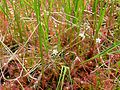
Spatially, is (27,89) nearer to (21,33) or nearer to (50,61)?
(50,61)

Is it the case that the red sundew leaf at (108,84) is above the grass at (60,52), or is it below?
below

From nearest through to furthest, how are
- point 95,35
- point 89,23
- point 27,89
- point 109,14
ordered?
1. point 27,89
2. point 95,35
3. point 89,23
4. point 109,14

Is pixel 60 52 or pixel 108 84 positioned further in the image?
pixel 60 52

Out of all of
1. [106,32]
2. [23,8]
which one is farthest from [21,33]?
[106,32]

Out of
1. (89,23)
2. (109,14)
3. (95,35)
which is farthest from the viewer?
(109,14)

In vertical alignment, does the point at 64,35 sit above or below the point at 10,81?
above

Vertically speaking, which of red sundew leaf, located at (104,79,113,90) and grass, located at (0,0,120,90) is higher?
grass, located at (0,0,120,90)

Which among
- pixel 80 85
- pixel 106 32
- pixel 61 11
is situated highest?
pixel 61 11

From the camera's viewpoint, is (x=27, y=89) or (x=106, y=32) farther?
(x=106, y=32)
